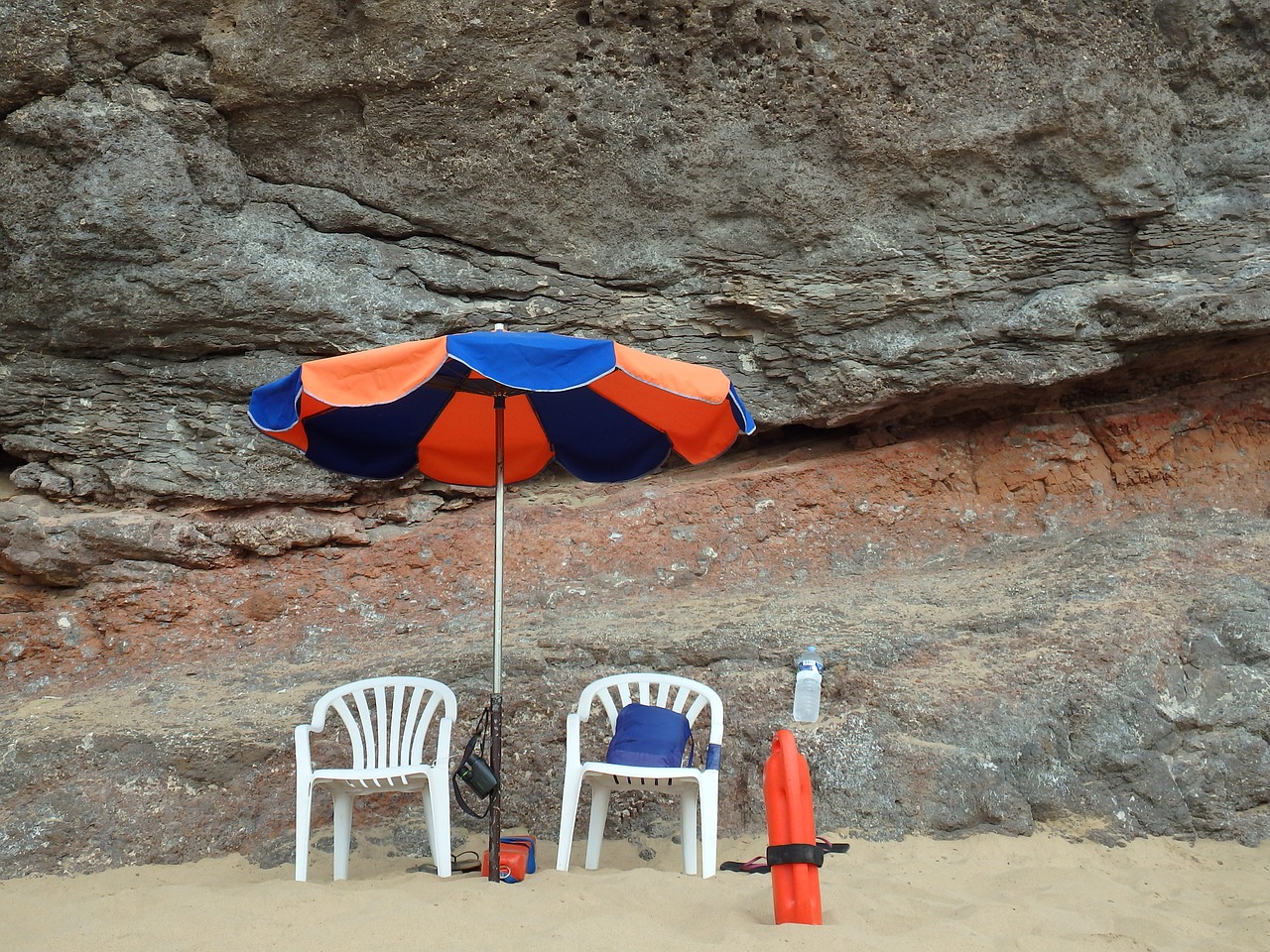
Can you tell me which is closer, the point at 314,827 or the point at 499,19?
the point at 314,827

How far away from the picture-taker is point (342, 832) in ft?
13.6

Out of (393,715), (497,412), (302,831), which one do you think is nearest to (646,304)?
(497,412)

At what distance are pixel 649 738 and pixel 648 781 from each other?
0.52 ft

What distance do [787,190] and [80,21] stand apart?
3.97 m

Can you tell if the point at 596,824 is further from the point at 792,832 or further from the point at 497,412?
the point at 497,412

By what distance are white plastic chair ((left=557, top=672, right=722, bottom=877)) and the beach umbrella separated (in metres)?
0.28

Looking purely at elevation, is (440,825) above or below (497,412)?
below

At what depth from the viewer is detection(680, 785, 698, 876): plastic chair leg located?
3.99m

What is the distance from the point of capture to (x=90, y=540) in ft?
19.8

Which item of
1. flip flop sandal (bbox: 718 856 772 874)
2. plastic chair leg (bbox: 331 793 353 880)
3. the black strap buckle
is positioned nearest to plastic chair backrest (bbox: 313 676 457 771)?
plastic chair leg (bbox: 331 793 353 880)

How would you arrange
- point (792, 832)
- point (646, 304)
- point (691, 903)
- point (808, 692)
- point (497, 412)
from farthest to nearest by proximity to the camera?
point (646, 304) → point (808, 692) → point (497, 412) → point (691, 903) → point (792, 832)

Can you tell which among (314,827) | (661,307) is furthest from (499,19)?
(314,827)

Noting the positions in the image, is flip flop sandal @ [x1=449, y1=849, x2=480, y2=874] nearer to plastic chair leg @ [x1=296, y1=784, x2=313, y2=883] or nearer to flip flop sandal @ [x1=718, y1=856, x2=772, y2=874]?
plastic chair leg @ [x1=296, y1=784, x2=313, y2=883]

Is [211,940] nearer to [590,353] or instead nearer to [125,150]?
[590,353]
